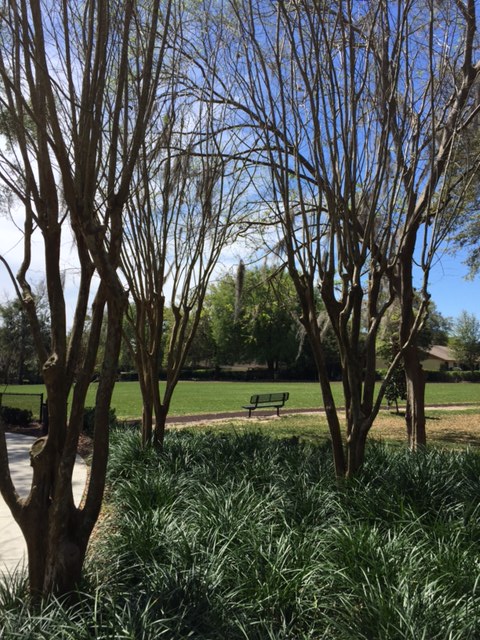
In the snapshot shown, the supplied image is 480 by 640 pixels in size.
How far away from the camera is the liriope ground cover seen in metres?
2.63

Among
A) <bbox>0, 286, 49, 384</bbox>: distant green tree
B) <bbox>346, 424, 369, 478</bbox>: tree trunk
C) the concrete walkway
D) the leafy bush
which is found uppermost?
<bbox>0, 286, 49, 384</bbox>: distant green tree

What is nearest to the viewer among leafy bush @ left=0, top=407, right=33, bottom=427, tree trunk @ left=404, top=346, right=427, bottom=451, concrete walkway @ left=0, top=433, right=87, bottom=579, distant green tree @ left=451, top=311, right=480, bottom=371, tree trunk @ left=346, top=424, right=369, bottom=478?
concrete walkway @ left=0, top=433, right=87, bottom=579

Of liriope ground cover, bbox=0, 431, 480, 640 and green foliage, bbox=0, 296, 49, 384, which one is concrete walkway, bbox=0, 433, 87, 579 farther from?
green foliage, bbox=0, 296, 49, 384

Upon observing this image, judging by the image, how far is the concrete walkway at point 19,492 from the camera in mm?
4362

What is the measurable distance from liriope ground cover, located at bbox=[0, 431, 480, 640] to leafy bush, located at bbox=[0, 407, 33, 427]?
9.81 m

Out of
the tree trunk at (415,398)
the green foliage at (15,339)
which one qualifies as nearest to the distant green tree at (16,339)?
the green foliage at (15,339)

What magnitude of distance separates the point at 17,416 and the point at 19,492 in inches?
324

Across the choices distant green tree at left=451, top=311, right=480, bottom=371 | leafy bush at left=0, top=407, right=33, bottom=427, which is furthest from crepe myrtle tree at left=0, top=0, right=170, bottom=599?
distant green tree at left=451, top=311, right=480, bottom=371

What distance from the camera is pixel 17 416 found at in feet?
46.3

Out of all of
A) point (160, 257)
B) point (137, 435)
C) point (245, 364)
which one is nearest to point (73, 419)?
point (160, 257)

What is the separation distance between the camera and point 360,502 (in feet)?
14.2

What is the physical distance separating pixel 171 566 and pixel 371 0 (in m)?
5.61

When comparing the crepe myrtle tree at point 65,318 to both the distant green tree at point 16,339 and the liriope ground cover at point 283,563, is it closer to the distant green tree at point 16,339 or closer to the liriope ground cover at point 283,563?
the liriope ground cover at point 283,563

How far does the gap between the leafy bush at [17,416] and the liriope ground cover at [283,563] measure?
9812 mm
